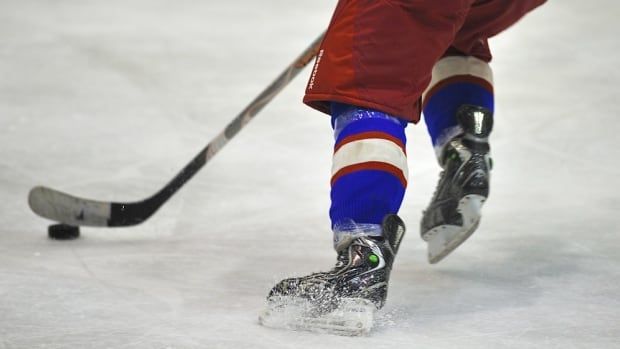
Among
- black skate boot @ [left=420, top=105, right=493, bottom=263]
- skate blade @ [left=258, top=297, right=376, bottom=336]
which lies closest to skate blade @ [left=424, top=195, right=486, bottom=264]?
black skate boot @ [left=420, top=105, right=493, bottom=263]

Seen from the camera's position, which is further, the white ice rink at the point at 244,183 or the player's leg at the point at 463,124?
the player's leg at the point at 463,124

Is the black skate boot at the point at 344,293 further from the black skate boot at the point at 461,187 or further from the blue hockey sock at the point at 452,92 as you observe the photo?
the blue hockey sock at the point at 452,92

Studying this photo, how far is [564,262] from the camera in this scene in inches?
89.2

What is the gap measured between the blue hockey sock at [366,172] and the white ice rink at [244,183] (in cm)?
17

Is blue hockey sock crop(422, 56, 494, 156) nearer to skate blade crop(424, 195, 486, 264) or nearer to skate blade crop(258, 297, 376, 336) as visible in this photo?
skate blade crop(424, 195, 486, 264)

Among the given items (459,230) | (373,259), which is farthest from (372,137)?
(459,230)

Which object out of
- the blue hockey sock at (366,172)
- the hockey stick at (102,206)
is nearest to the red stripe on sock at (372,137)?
the blue hockey sock at (366,172)

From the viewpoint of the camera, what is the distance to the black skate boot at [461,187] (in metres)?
2.17

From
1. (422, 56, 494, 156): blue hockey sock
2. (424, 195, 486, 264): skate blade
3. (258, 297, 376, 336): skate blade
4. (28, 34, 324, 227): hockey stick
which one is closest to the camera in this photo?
(258, 297, 376, 336): skate blade

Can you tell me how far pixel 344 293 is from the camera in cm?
178

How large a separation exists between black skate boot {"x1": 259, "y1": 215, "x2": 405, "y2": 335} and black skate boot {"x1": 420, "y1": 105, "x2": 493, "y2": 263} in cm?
36

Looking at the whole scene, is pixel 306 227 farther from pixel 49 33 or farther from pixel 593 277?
pixel 49 33

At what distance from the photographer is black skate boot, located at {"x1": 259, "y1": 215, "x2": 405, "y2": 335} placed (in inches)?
68.7

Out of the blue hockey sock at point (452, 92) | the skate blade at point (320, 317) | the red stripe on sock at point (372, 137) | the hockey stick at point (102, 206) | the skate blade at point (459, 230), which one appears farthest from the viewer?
the hockey stick at point (102, 206)
